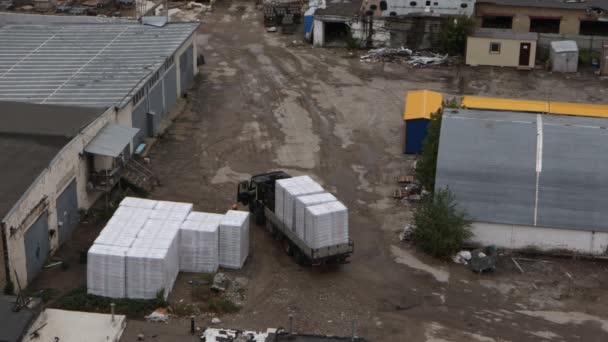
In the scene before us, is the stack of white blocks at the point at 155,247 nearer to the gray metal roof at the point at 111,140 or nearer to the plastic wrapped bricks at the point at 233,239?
the plastic wrapped bricks at the point at 233,239

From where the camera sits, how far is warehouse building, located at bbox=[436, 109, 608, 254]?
3081cm

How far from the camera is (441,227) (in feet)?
99.8

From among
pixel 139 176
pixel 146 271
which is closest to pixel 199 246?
pixel 146 271

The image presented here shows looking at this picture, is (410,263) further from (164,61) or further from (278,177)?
(164,61)

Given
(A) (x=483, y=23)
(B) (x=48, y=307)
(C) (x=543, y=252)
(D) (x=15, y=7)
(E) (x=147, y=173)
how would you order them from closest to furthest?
(B) (x=48, y=307)
(C) (x=543, y=252)
(E) (x=147, y=173)
(D) (x=15, y=7)
(A) (x=483, y=23)

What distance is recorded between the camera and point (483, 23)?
189ft

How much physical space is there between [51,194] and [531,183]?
15860 mm

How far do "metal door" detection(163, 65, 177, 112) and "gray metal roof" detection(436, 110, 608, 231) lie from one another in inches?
592

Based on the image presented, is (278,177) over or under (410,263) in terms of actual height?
over

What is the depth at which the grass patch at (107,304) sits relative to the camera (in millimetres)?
26406

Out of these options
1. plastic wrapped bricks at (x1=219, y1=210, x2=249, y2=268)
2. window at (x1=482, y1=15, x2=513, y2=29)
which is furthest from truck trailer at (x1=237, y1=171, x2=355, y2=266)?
window at (x1=482, y1=15, x2=513, y2=29)

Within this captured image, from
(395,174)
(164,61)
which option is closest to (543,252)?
(395,174)

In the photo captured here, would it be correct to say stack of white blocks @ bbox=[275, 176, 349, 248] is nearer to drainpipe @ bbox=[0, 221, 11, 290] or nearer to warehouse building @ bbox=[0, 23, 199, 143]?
drainpipe @ bbox=[0, 221, 11, 290]

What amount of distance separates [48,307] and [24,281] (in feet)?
5.58
